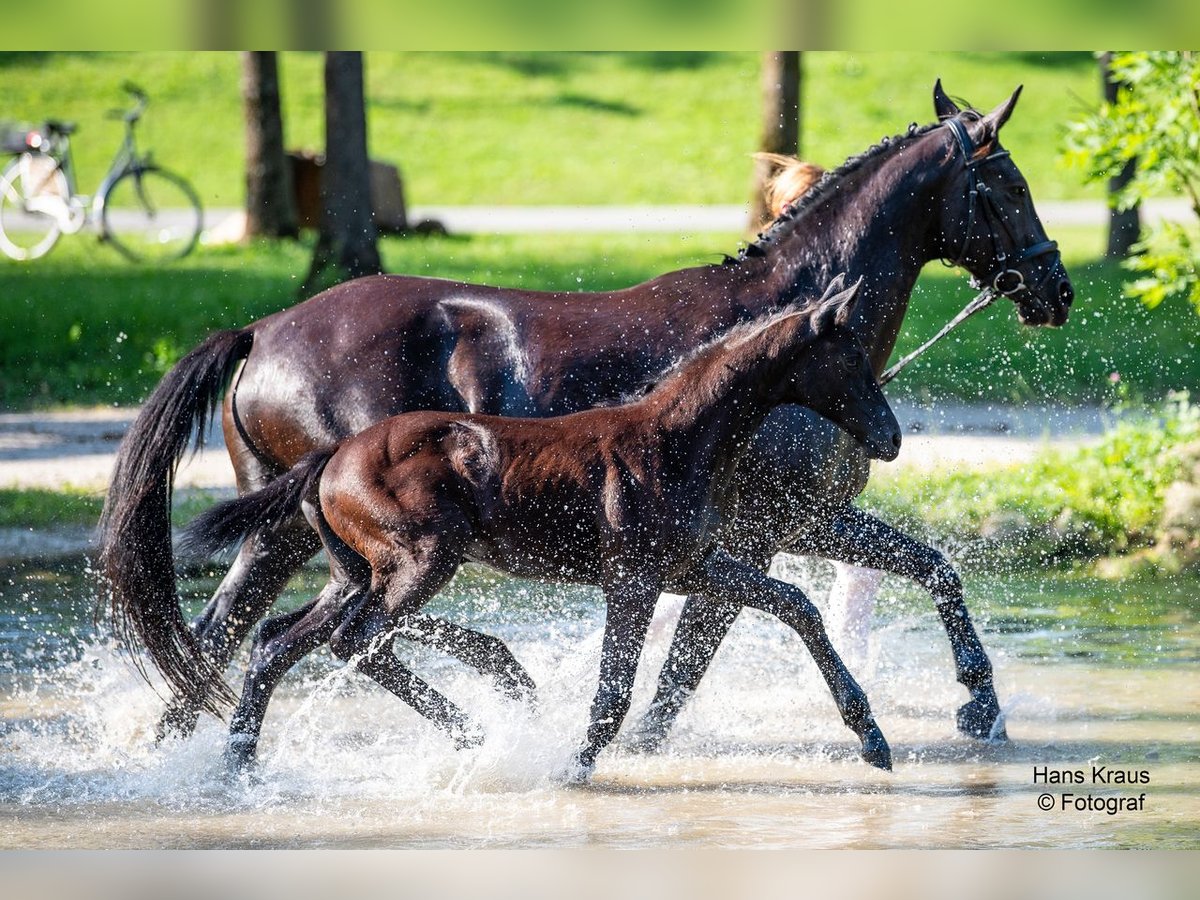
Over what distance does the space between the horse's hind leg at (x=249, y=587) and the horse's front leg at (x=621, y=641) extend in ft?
4.15

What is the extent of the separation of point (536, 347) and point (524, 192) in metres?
16.1

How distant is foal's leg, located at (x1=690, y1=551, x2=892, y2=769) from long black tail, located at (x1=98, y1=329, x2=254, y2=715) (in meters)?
1.74

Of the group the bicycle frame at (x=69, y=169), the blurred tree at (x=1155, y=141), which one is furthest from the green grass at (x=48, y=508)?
the bicycle frame at (x=69, y=169)

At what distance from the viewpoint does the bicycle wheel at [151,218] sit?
17266mm

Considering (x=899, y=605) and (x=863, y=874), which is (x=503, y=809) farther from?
(x=899, y=605)

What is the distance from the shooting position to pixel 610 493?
18.3 ft

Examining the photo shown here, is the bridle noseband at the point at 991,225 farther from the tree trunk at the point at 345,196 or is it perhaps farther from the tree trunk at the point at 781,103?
the tree trunk at the point at 345,196

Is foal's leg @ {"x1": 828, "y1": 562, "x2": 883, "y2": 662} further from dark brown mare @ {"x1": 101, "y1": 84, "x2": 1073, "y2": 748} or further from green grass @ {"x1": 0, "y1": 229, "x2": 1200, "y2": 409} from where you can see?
green grass @ {"x1": 0, "y1": 229, "x2": 1200, "y2": 409}

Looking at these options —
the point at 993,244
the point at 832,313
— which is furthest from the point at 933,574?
the point at 832,313

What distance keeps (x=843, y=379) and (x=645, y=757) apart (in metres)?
1.57

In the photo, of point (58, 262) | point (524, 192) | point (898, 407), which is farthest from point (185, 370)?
point (524, 192)

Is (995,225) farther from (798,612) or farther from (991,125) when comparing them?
(798,612)

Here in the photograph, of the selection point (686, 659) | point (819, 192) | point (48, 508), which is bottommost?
point (48, 508)

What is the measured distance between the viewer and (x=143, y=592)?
611 cm
